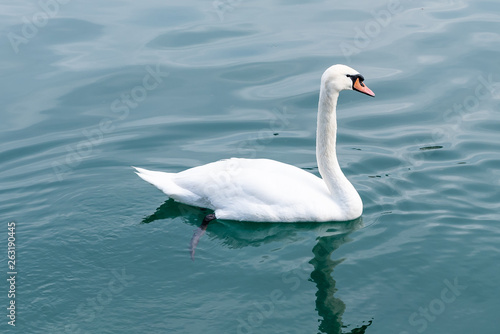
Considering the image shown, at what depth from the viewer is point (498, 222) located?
969 centimetres

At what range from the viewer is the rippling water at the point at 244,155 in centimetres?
809

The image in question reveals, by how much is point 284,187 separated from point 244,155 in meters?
2.39

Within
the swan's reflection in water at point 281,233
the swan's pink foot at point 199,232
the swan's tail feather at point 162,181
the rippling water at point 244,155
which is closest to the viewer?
the rippling water at point 244,155

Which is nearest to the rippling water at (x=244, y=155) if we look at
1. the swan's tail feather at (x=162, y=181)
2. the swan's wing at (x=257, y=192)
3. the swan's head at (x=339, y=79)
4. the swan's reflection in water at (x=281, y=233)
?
the swan's reflection in water at (x=281, y=233)

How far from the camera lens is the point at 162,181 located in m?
10.1

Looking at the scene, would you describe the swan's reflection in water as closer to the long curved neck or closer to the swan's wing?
the swan's wing

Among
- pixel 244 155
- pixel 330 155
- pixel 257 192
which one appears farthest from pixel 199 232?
pixel 244 155

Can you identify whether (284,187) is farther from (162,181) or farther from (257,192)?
(162,181)

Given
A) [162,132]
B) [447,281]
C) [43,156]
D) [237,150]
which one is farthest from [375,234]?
[43,156]

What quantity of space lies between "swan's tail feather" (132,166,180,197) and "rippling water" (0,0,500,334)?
304mm

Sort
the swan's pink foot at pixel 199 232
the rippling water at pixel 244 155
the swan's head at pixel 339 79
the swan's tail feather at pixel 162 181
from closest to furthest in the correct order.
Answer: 1. the rippling water at pixel 244 155
2. the swan's pink foot at pixel 199 232
3. the swan's head at pixel 339 79
4. the swan's tail feather at pixel 162 181

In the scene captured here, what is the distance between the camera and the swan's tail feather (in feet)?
32.9

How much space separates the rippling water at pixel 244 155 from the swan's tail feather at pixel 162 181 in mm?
304

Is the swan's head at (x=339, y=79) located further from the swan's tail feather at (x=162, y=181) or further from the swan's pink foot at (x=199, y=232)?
the swan's tail feather at (x=162, y=181)
